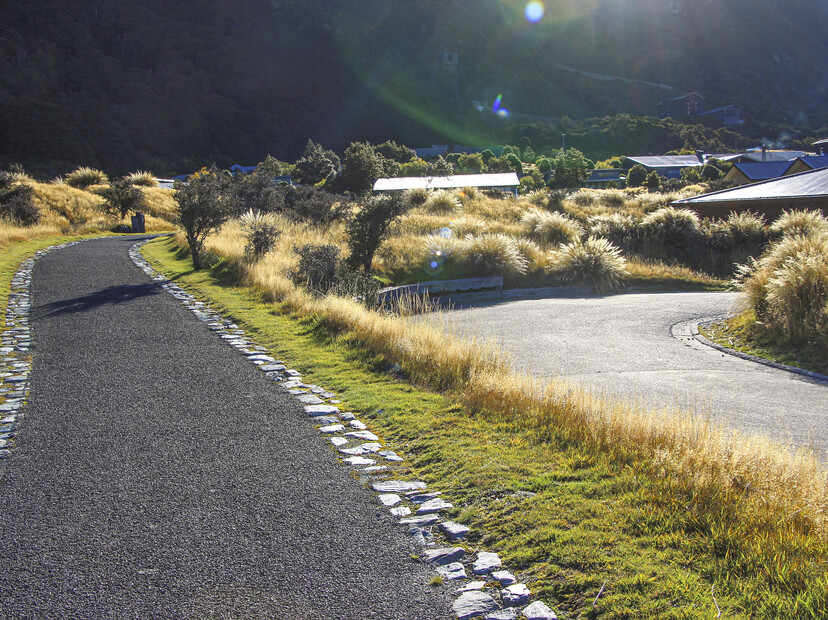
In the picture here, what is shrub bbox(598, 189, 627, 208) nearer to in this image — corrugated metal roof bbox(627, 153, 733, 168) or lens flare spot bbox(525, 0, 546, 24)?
corrugated metal roof bbox(627, 153, 733, 168)

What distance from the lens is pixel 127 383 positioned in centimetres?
628

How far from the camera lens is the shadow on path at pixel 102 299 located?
9.84 metres

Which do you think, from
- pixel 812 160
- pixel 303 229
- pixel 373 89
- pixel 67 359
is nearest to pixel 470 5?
pixel 373 89

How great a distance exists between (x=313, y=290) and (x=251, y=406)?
604 centimetres

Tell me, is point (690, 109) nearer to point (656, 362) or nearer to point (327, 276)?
point (327, 276)

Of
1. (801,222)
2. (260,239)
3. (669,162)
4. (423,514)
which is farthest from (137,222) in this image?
(669,162)

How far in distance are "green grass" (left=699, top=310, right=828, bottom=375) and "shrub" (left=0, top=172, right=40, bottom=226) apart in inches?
933

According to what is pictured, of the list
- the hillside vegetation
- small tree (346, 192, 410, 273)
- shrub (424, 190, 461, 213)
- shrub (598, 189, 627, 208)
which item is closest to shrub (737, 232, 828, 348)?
the hillside vegetation

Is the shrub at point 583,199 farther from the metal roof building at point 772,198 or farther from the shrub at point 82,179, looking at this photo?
the shrub at point 82,179

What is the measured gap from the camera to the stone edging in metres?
5.07

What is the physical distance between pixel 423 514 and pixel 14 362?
5.81m

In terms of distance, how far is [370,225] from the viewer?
14.8 meters

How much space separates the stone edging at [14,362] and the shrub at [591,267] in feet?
42.5

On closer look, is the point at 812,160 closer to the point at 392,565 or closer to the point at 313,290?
the point at 313,290
